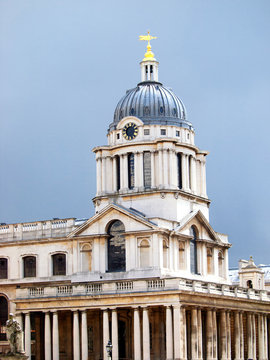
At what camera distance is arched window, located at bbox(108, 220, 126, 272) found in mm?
88875

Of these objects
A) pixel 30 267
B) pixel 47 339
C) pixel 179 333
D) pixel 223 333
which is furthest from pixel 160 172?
pixel 47 339

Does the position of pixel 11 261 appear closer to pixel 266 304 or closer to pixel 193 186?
pixel 193 186

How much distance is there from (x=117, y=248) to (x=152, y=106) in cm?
1500

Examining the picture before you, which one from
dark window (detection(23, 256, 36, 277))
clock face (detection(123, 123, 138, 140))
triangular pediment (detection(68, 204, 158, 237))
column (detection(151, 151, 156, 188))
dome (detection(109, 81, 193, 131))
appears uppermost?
dome (detection(109, 81, 193, 131))

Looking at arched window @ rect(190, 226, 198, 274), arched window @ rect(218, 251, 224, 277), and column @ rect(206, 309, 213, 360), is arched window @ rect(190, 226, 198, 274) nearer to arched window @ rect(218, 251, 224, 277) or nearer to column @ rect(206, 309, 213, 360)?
arched window @ rect(218, 251, 224, 277)

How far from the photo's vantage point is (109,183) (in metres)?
95.1

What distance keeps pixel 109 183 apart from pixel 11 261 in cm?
1224

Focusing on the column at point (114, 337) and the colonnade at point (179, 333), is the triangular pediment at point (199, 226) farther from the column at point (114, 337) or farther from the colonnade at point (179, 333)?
the column at point (114, 337)

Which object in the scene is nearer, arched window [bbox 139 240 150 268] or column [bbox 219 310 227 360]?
column [bbox 219 310 227 360]

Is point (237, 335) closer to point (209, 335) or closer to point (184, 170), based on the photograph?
point (209, 335)

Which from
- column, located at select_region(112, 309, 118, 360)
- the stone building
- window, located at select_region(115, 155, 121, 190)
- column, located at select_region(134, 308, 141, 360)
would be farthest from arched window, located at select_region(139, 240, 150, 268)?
window, located at select_region(115, 155, 121, 190)

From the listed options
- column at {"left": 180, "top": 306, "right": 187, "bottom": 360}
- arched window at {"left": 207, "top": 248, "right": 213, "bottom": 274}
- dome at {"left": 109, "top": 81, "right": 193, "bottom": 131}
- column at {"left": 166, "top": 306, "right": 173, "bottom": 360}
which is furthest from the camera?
arched window at {"left": 207, "top": 248, "right": 213, "bottom": 274}

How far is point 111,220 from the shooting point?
8975 cm

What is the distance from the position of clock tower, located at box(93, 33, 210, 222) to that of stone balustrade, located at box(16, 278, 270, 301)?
9.03m
